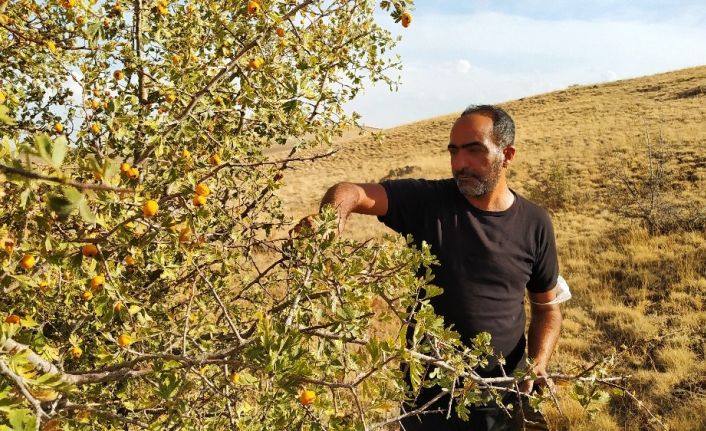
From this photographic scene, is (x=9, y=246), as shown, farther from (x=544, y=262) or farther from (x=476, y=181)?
(x=544, y=262)

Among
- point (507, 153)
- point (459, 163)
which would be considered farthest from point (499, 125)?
point (459, 163)

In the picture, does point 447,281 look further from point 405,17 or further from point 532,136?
point 532,136

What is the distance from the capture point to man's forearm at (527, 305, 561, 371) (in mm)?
2732

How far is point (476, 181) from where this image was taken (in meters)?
2.58

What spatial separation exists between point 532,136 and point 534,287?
2270 centimetres

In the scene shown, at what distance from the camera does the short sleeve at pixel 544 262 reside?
275 cm

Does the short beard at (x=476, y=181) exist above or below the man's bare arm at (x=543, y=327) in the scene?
above

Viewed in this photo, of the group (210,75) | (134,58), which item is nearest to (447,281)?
(210,75)

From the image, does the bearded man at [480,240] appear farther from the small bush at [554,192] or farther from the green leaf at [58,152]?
the small bush at [554,192]

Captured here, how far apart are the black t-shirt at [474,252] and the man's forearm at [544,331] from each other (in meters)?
0.10

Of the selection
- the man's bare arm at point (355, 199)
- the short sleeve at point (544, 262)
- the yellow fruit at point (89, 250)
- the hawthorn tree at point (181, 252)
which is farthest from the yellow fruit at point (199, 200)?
the short sleeve at point (544, 262)

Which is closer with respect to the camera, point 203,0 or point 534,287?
point 203,0

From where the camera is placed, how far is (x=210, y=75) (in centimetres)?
216

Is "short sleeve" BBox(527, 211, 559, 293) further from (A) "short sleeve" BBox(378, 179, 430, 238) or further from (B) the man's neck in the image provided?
(A) "short sleeve" BBox(378, 179, 430, 238)
